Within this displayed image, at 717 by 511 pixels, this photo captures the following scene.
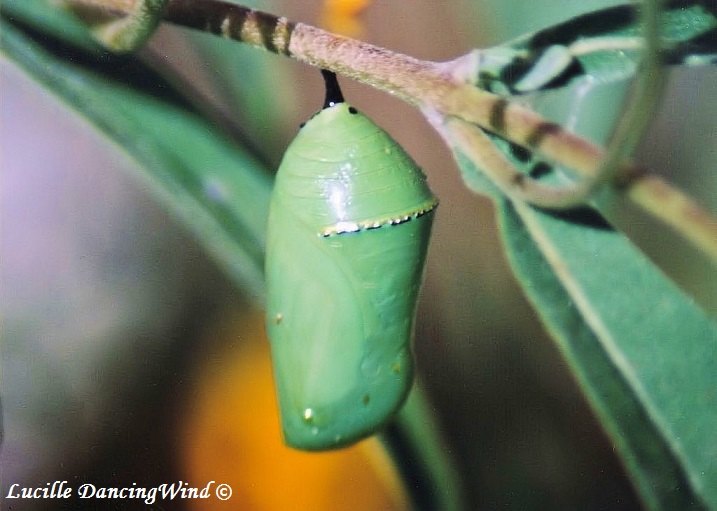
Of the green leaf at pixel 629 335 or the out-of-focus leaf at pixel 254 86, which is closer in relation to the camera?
the green leaf at pixel 629 335

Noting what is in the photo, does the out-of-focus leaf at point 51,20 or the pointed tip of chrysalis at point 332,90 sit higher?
the out-of-focus leaf at point 51,20

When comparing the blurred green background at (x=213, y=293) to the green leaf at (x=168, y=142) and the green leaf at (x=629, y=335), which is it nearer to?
the green leaf at (x=168, y=142)

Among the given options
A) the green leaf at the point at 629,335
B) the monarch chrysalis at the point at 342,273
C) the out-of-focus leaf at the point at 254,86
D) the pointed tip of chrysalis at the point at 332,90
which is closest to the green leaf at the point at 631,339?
the green leaf at the point at 629,335

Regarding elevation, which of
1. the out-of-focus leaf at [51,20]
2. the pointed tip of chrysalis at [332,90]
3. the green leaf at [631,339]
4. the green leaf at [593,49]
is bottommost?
the green leaf at [631,339]

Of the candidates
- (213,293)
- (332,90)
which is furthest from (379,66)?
(213,293)

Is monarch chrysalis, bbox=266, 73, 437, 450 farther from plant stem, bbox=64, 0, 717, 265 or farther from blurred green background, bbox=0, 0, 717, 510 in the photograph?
blurred green background, bbox=0, 0, 717, 510

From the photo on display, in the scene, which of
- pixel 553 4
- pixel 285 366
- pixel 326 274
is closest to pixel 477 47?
pixel 553 4

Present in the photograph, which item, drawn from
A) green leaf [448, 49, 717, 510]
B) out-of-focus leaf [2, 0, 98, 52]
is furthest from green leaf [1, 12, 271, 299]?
green leaf [448, 49, 717, 510]
